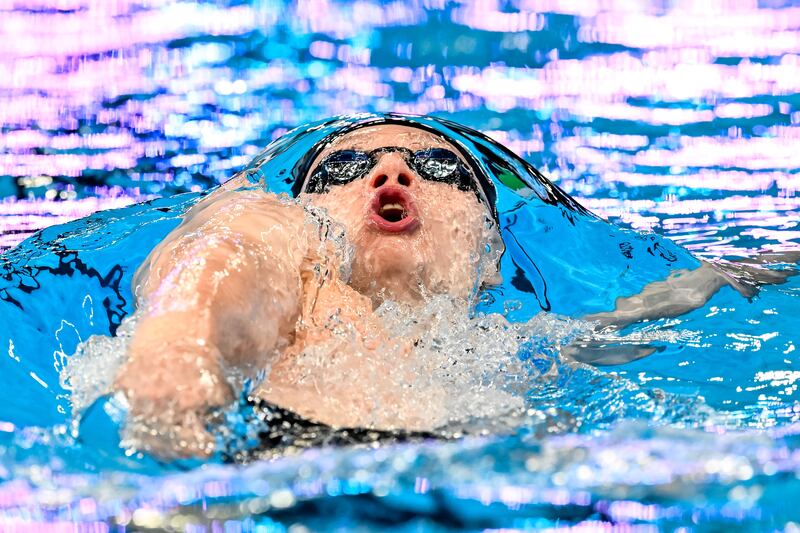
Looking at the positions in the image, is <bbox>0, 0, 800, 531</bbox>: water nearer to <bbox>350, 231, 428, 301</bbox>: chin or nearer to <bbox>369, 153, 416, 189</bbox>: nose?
<bbox>350, 231, 428, 301</bbox>: chin

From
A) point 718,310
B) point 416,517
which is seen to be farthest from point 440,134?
point 416,517

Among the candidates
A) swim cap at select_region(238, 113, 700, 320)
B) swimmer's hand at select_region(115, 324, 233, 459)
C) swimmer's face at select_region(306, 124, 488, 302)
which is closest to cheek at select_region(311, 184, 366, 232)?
swimmer's face at select_region(306, 124, 488, 302)

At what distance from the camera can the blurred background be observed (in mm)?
4305

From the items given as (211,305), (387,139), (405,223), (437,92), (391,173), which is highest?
(437,92)

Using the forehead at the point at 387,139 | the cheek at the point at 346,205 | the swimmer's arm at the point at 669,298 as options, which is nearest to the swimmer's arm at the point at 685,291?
the swimmer's arm at the point at 669,298

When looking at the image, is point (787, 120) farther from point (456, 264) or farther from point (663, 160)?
point (456, 264)

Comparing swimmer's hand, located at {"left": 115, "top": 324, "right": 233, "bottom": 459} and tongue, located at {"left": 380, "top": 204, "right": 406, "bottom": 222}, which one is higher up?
tongue, located at {"left": 380, "top": 204, "right": 406, "bottom": 222}

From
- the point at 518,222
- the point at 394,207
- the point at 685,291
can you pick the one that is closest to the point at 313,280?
the point at 394,207

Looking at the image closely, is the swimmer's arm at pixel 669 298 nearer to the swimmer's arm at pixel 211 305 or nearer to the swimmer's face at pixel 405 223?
the swimmer's face at pixel 405 223

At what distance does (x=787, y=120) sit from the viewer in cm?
510

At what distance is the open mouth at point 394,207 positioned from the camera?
93.0 inches

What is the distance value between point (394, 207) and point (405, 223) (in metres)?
0.08

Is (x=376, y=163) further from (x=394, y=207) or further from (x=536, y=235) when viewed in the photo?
(x=536, y=235)

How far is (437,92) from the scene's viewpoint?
5262mm
